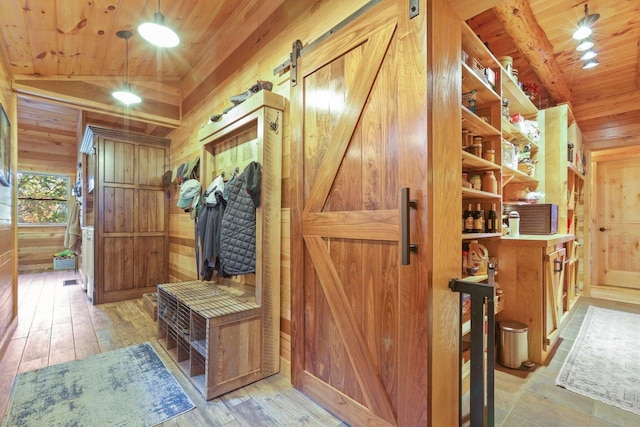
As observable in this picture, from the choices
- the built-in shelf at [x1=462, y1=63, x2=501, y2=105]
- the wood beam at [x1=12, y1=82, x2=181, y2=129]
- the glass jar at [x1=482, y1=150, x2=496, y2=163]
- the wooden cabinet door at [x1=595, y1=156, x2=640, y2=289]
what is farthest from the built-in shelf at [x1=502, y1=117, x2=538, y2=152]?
the wood beam at [x1=12, y1=82, x2=181, y2=129]

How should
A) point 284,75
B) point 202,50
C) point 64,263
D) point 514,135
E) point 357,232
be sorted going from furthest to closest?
point 64,263 < point 202,50 < point 514,135 < point 284,75 < point 357,232

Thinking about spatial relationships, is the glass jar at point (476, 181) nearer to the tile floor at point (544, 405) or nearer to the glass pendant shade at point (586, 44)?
the tile floor at point (544, 405)

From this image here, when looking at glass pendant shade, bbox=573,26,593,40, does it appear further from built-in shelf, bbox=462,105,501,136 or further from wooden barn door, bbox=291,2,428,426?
wooden barn door, bbox=291,2,428,426

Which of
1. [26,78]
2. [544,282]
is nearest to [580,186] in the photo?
[544,282]

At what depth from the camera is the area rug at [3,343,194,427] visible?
165 centimetres

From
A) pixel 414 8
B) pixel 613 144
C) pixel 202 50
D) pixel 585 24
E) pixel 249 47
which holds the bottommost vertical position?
pixel 414 8

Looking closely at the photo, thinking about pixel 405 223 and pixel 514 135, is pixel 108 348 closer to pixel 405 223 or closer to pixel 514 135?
pixel 405 223

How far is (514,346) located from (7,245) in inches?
177

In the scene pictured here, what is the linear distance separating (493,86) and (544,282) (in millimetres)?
1594

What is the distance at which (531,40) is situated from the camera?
2.60m

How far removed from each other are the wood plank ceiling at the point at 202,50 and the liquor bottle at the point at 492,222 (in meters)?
1.52

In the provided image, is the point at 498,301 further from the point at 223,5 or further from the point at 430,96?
the point at 223,5

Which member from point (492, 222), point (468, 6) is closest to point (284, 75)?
point (468, 6)

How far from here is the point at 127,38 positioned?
2.77m
